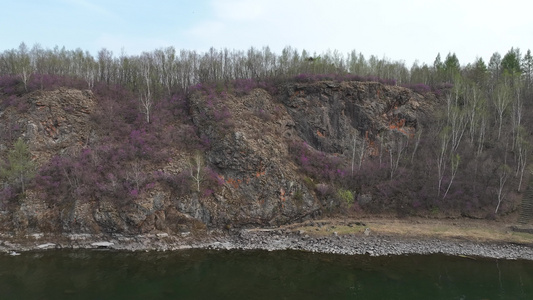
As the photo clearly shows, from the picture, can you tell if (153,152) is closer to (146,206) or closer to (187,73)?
(146,206)

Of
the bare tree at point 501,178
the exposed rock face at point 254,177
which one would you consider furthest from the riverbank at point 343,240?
the bare tree at point 501,178

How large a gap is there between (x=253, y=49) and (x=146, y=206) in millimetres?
41078

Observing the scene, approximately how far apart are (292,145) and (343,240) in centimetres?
1781

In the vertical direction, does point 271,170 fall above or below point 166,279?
above

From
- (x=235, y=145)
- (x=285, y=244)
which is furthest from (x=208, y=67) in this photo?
(x=285, y=244)

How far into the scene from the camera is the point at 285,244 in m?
28.5

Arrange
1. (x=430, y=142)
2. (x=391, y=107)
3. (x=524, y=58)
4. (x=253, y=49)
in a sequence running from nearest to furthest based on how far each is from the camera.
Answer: (x=430, y=142) → (x=391, y=107) → (x=253, y=49) → (x=524, y=58)

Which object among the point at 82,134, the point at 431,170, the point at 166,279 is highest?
the point at 82,134

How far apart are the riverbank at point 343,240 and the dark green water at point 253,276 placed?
139 centimetres

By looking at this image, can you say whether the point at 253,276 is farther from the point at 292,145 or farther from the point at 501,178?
the point at 501,178

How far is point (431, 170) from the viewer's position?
4003cm

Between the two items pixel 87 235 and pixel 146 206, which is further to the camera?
pixel 146 206

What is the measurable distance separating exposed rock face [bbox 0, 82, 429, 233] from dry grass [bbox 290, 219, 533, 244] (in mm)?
3497

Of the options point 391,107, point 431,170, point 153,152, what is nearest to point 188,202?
point 153,152
